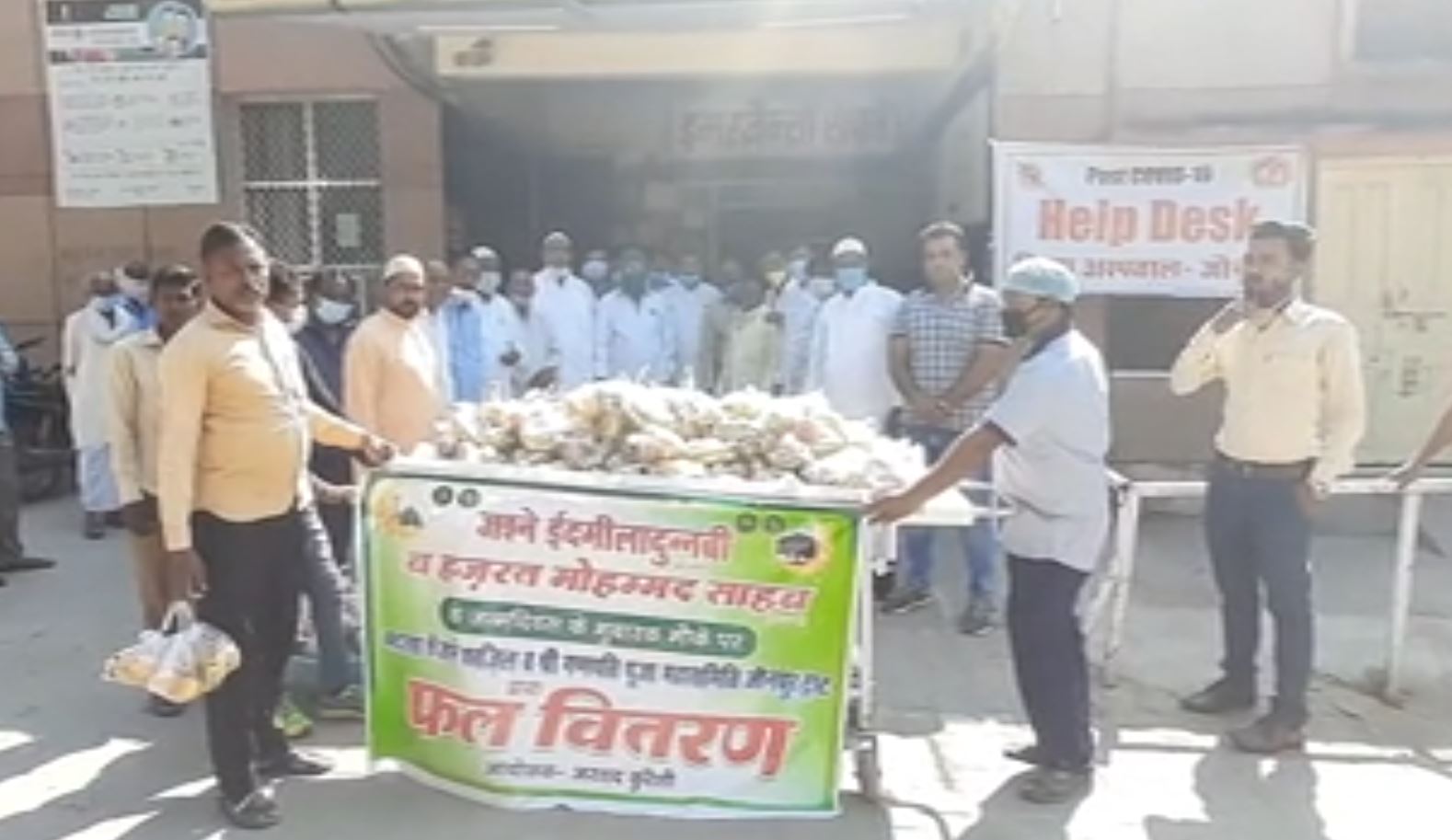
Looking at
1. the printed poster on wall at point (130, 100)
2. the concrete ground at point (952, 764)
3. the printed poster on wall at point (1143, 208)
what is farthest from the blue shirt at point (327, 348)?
the printed poster on wall at point (130, 100)

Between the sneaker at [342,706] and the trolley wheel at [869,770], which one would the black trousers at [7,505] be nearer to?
the sneaker at [342,706]

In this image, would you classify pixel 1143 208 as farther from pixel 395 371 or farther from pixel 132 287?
pixel 132 287

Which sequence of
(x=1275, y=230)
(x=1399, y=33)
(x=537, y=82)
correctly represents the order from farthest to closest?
(x=537, y=82) < (x=1399, y=33) < (x=1275, y=230)

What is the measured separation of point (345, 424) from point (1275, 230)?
10.1 ft

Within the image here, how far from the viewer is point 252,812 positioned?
3863 millimetres

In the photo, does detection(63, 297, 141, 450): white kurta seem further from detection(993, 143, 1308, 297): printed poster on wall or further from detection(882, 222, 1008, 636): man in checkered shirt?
detection(993, 143, 1308, 297): printed poster on wall

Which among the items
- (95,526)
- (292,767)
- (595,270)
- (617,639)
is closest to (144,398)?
(292,767)

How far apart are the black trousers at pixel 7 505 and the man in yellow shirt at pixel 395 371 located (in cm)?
297

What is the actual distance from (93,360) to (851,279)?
4049mm

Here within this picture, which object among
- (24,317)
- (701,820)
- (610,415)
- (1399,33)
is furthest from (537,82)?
(701,820)

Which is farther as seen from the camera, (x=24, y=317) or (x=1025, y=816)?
(x=24, y=317)

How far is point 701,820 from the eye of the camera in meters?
3.89

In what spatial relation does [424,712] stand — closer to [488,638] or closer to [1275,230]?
[488,638]

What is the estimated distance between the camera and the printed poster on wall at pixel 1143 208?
25.1ft
